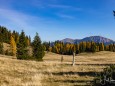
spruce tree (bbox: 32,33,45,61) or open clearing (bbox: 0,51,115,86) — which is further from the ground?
spruce tree (bbox: 32,33,45,61)

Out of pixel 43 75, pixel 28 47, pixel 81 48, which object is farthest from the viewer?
pixel 81 48

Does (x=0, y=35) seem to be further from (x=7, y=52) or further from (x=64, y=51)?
(x=64, y=51)

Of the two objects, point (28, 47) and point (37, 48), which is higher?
point (28, 47)

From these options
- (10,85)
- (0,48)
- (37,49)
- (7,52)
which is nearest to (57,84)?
(10,85)

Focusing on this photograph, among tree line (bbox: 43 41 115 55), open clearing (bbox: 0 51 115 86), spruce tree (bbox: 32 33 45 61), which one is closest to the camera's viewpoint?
open clearing (bbox: 0 51 115 86)

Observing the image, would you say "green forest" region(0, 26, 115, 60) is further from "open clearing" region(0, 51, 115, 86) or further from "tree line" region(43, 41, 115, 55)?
"open clearing" region(0, 51, 115, 86)

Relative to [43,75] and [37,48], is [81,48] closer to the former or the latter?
[37,48]

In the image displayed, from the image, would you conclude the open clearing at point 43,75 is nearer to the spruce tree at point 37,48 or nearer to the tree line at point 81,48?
the spruce tree at point 37,48

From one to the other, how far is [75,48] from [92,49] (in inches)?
704

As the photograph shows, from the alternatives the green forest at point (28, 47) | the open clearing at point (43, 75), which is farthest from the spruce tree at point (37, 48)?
the open clearing at point (43, 75)

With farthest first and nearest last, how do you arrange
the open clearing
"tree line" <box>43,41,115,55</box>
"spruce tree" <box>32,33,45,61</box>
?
"tree line" <box>43,41,115,55</box>
"spruce tree" <box>32,33,45,61</box>
the open clearing

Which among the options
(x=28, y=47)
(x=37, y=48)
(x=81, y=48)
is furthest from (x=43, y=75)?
(x=81, y=48)

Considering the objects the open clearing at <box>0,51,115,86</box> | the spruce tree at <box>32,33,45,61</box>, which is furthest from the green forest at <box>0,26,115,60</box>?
the open clearing at <box>0,51,115,86</box>

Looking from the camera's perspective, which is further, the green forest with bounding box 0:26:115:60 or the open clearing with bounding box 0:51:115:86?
the green forest with bounding box 0:26:115:60
